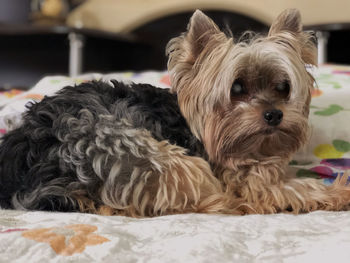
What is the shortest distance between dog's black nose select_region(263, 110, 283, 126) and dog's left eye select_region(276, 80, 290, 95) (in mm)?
155

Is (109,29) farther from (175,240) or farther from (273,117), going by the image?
(175,240)

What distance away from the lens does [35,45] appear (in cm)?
555

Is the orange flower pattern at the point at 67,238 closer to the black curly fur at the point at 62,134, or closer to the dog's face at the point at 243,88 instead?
the black curly fur at the point at 62,134

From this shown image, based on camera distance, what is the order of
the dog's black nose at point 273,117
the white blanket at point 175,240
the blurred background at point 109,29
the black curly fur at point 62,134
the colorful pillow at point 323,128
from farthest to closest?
the blurred background at point 109,29 → the colorful pillow at point 323,128 → the dog's black nose at point 273,117 → the black curly fur at point 62,134 → the white blanket at point 175,240

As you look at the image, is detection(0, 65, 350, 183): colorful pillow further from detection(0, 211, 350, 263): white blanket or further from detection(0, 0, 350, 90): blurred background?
detection(0, 0, 350, 90): blurred background

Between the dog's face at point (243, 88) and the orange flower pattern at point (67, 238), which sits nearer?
the orange flower pattern at point (67, 238)

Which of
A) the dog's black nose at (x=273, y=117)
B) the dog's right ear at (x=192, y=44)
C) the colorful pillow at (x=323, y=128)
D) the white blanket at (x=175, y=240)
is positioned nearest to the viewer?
the white blanket at (x=175, y=240)

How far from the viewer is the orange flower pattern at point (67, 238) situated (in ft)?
3.45

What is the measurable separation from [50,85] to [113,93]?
781 millimetres

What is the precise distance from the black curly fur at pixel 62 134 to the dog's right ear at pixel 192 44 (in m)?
0.15

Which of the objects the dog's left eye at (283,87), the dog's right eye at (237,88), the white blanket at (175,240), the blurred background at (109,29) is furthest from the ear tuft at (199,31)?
the blurred background at (109,29)

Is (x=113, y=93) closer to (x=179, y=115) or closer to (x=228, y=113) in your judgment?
(x=179, y=115)

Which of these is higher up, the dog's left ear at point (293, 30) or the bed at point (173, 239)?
the dog's left ear at point (293, 30)

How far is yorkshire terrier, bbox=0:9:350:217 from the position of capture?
5.26ft
